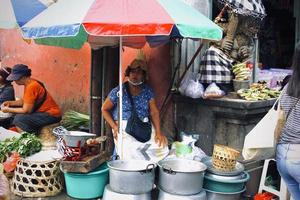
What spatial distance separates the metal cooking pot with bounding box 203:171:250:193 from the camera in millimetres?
4734

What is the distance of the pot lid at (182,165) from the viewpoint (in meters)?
4.72

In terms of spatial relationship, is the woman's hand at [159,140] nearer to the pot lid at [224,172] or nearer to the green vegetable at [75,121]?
the pot lid at [224,172]

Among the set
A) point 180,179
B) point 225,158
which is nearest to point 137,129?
point 180,179

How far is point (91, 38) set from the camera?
221 inches

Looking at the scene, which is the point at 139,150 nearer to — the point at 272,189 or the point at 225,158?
the point at 225,158

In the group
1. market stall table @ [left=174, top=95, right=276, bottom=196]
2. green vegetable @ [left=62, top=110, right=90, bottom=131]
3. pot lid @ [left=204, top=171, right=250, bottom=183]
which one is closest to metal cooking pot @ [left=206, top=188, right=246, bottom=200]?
pot lid @ [left=204, top=171, right=250, bottom=183]

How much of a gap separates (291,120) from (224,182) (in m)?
1.49

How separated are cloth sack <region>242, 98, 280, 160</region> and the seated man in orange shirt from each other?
3.78 m

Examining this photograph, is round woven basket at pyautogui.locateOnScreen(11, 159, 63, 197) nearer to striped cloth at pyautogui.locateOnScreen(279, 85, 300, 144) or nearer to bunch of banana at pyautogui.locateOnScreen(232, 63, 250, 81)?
bunch of banana at pyautogui.locateOnScreen(232, 63, 250, 81)

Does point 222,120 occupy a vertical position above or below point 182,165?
above

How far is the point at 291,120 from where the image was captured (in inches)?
137

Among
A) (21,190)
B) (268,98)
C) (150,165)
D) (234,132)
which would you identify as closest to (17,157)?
(21,190)

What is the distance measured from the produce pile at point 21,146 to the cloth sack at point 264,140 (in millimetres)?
3173

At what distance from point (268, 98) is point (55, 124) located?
331cm
